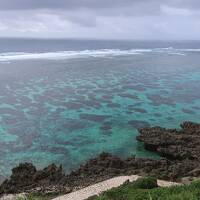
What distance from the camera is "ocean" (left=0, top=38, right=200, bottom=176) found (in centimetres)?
3488

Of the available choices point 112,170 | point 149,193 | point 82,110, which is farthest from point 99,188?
point 82,110

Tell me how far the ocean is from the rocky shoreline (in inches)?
76.3

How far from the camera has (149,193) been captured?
2008cm

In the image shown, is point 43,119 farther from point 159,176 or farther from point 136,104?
point 159,176

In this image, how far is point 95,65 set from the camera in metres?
93.9


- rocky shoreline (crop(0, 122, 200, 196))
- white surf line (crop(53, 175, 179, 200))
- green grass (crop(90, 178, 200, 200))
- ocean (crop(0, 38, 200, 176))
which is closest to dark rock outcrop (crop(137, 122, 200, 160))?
rocky shoreline (crop(0, 122, 200, 196))

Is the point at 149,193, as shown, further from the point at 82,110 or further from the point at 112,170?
the point at 82,110

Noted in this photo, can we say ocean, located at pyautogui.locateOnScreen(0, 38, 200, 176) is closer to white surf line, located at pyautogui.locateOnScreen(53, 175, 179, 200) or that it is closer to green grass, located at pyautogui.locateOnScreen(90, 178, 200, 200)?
white surf line, located at pyautogui.locateOnScreen(53, 175, 179, 200)

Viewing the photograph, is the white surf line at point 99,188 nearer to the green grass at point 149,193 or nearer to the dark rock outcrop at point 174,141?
the green grass at point 149,193

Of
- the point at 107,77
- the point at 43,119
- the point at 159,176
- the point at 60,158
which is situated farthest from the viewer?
the point at 107,77

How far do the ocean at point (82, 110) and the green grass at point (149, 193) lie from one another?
989cm

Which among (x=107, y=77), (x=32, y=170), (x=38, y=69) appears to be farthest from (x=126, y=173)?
(x=38, y=69)

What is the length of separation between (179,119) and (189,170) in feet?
51.1

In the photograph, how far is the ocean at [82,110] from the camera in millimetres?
34875
